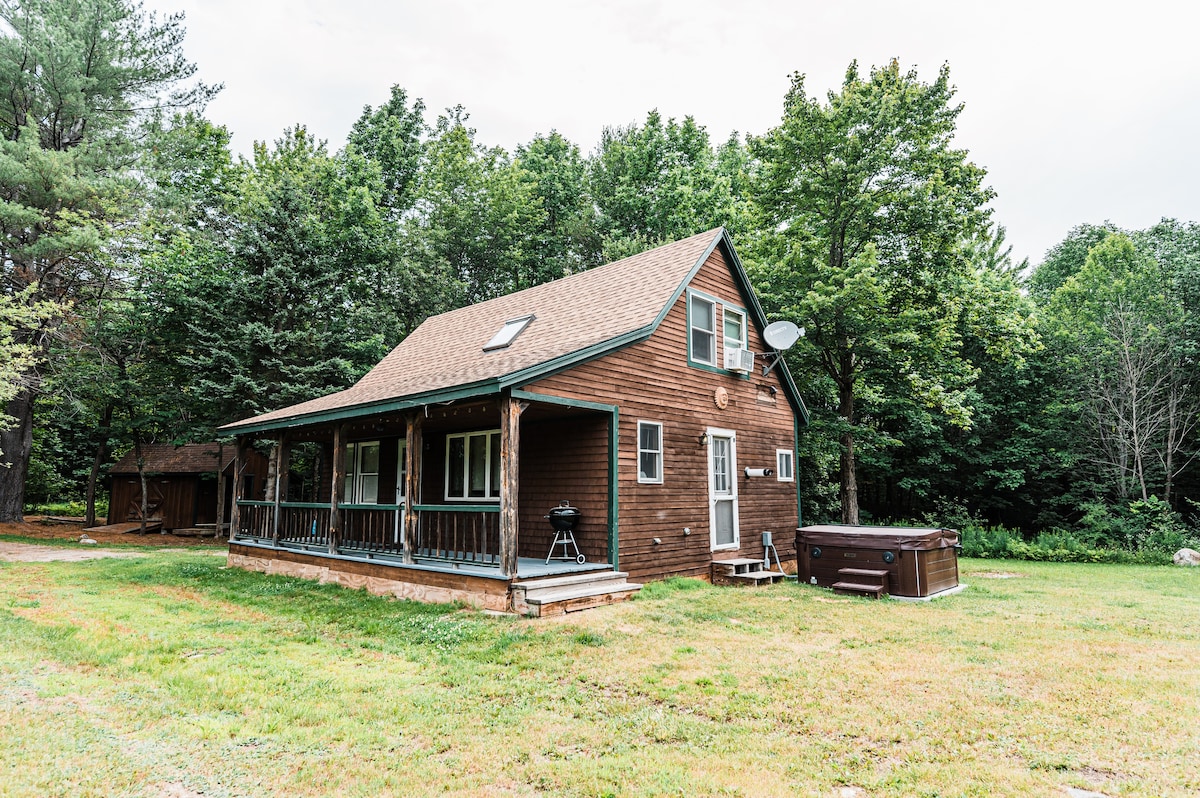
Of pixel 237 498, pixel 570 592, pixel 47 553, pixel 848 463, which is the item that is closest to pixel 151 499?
pixel 47 553

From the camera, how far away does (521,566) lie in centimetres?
959

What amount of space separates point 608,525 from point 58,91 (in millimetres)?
22504

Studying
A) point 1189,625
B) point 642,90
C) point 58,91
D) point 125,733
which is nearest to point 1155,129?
point 642,90

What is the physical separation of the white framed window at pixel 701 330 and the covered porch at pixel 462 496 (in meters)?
2.75

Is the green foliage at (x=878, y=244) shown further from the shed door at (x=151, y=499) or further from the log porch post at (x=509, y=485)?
the shed door at (x=151, y=499)

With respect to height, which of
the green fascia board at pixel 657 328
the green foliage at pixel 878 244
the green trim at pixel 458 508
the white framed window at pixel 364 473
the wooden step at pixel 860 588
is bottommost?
the wooden step at pixel 860 588

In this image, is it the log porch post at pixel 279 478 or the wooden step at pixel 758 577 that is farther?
the log porch post at pixel 279 478

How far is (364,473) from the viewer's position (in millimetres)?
15250

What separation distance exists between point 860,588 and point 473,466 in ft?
22.6

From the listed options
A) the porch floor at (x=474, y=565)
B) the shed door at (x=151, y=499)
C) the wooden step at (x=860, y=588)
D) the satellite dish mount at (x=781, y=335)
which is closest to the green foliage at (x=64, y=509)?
the shed door at (x=151, y=499)

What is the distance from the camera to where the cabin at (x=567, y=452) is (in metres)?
9.06

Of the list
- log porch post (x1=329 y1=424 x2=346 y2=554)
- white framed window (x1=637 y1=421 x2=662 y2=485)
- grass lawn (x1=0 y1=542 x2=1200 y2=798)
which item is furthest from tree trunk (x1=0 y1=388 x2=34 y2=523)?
white framed window (x1=637 y1=421 x2=662 y2=485)

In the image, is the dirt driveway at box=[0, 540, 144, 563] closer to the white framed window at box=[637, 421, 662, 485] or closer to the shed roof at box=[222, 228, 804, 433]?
the shed roof at box=[222, 228, 804, 433]

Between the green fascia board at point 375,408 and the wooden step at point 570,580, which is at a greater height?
the green fascia board at point 375,408
